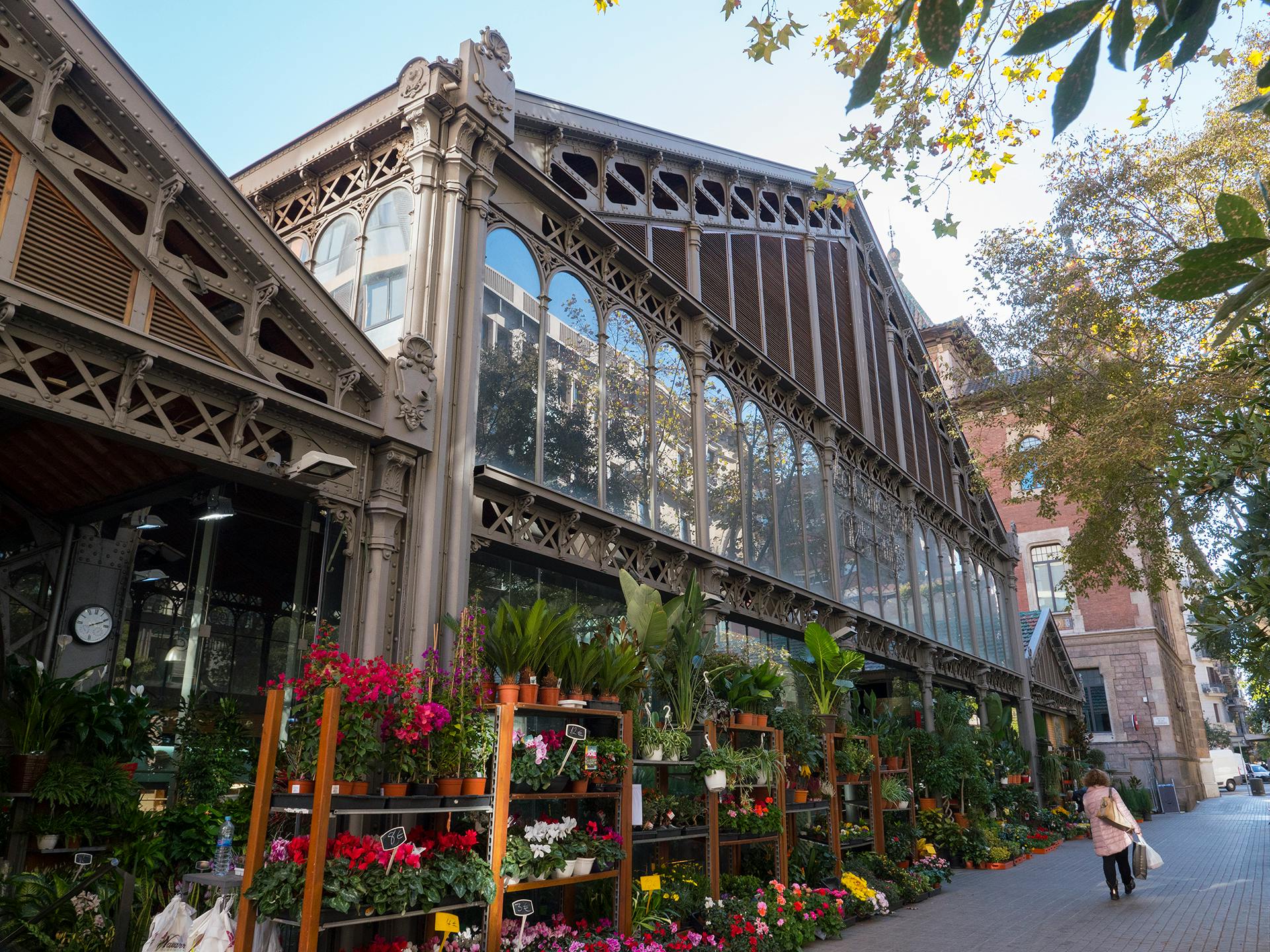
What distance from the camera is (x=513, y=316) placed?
38.6 feet

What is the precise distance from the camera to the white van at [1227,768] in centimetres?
6131

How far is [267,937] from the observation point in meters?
7.24

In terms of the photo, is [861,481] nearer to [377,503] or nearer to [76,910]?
[377,503]

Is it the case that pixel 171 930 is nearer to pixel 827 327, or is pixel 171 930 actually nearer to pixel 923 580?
pixel 827 327

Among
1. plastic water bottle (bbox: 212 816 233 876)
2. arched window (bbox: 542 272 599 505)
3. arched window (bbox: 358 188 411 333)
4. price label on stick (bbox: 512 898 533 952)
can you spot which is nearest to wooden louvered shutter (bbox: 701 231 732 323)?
arched window (bbox: 542 272 599 505)

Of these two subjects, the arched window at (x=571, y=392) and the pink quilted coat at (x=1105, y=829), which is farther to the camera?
the pink quilted coat at (x=1105, y=829)

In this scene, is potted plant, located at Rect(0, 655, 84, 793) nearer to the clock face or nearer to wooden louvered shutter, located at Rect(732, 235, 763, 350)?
the clock face

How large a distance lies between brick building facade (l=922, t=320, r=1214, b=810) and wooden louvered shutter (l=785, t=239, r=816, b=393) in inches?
768

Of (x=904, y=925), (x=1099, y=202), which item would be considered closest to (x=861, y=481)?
(x=1099, y=202)

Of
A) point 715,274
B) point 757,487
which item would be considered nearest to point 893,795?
point 757,487

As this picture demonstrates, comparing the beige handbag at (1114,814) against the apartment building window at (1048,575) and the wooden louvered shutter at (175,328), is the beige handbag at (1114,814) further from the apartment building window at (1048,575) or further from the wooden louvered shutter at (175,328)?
the apartment building window at (1048,575)

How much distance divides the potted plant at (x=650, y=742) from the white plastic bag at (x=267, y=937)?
424 centimetres

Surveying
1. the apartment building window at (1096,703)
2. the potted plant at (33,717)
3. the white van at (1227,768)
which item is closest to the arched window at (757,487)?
the potted plant at (33,717)

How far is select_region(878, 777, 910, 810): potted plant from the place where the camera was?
50.5 feet
